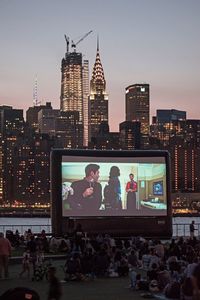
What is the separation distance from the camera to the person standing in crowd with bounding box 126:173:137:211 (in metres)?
30.6

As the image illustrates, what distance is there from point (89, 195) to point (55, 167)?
206cm

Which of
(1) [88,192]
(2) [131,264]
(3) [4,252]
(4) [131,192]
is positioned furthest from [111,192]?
(3) [4,252]

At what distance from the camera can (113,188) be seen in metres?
30.3

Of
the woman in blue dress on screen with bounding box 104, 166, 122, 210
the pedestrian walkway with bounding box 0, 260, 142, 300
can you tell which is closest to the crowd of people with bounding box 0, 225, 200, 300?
the pedestrian walkway with bounding box 0, 260, 142, 300

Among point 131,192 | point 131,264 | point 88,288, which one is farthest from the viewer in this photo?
point 131,192

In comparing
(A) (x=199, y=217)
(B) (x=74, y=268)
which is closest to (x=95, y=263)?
(B) (x=74, y=268)

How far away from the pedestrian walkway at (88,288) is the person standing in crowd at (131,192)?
12.3m

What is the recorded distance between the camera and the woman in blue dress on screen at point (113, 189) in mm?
30266

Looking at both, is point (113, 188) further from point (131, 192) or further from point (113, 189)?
point (131, 192)

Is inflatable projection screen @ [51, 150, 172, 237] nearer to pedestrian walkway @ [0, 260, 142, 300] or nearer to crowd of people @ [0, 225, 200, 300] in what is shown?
crowd of people @ [0, 225, 200, 300]

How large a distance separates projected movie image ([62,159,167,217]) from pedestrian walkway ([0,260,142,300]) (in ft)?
37.3

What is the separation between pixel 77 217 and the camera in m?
30.1

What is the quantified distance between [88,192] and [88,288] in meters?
14.5

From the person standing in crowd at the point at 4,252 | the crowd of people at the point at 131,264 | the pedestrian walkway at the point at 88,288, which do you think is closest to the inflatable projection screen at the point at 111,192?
the crowd of people at the point at 131,264
